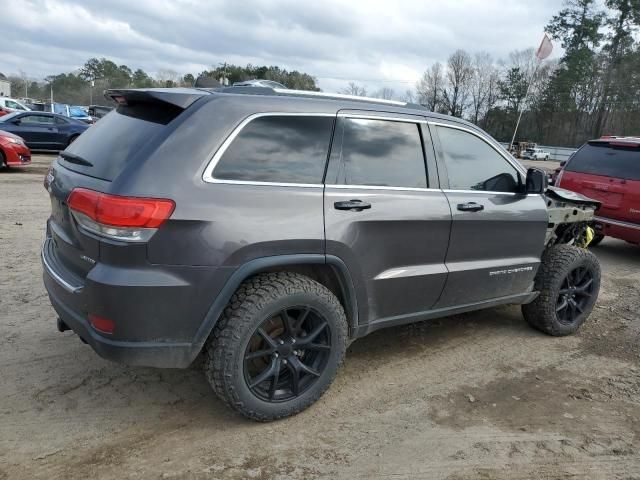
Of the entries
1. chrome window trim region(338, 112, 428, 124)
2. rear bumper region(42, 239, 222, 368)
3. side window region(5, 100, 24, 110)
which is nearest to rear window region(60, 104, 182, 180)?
rear bumper region(42, 239, 222, 368)

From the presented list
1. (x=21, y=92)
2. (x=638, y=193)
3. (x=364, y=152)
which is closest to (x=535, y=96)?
(x=638, y=193)

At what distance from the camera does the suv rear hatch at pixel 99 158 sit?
2.65 meters

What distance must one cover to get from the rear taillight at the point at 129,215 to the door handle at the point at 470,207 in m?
2.01

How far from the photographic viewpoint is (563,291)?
4555 mm

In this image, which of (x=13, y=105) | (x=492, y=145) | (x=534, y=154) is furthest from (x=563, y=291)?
(x=534, y=154)

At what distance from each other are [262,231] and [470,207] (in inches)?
65.4

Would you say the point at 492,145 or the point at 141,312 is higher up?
the point at 492,145

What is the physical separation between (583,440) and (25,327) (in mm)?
3962

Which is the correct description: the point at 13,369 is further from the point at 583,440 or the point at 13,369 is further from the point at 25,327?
the point at 583,440

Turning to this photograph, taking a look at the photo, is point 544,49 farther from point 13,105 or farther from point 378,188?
point 13,105

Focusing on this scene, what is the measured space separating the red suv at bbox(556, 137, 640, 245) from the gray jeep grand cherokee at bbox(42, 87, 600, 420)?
14.4 ft

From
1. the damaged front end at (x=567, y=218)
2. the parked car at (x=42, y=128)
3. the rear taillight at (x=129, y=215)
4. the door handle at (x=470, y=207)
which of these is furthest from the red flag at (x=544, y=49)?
the rear taillight at (x=129, y=215)

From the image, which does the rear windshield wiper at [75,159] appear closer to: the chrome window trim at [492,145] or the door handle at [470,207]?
the chrome window trim at [492,145]

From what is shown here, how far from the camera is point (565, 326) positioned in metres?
4.59
